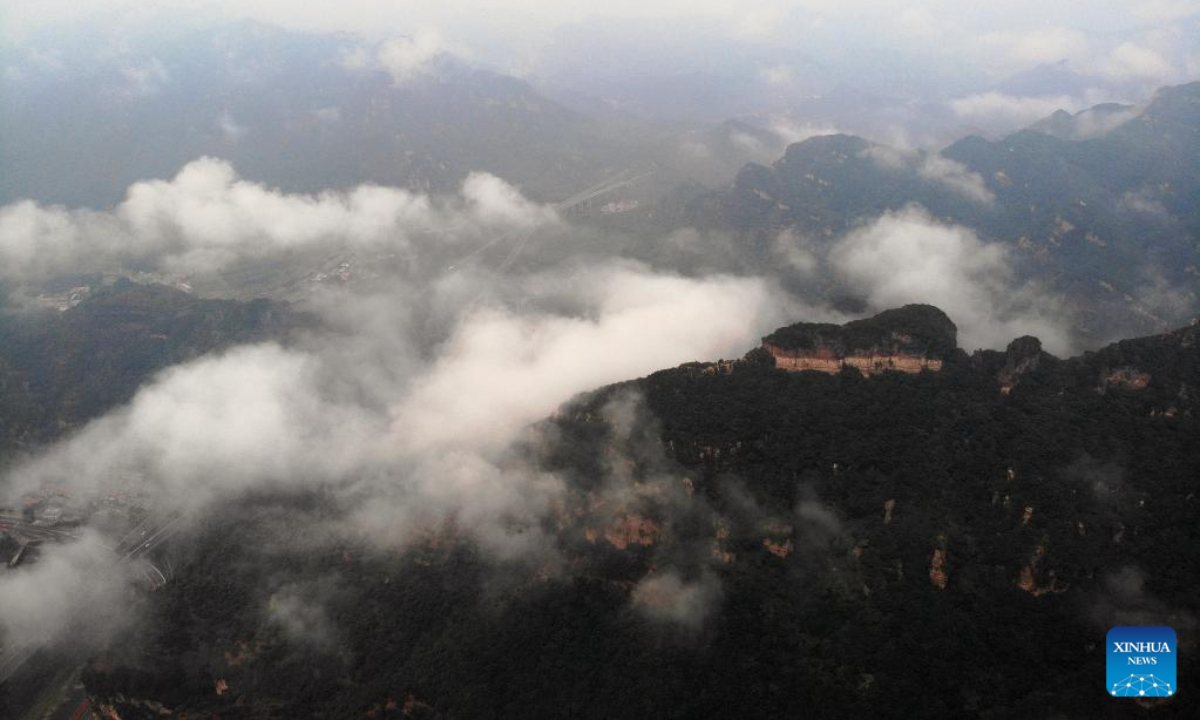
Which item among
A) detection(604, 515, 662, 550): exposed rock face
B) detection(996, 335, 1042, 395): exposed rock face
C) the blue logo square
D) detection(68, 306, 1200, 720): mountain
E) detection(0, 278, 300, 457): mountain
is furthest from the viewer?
detection(0, 278, 300, 457): mountain

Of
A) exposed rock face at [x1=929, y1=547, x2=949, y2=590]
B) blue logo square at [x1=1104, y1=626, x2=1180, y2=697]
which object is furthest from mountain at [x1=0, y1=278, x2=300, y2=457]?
blue logo square at [x1=1104, y1=626, x2=1180, y2=697]

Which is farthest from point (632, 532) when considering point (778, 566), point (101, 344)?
point (101, 344)

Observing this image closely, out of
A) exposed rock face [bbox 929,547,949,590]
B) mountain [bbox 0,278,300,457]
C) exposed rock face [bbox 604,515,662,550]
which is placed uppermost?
mountain [bbox 0,278,300,457]

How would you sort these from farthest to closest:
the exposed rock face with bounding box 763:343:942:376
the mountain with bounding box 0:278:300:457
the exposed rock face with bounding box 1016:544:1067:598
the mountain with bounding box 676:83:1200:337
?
the mountain with bounding box 676:83:1200:337, the mountain with bounding box 0:278:300:457, the exposed rock face with bounding box 763:343:942:376, the exposed rock face with bounding box 1016:544:1067:598

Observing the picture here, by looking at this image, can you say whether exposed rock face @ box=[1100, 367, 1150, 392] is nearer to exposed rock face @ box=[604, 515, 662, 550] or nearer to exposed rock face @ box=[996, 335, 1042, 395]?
exposed rock face @ box=[996, 335, 1042, 395]

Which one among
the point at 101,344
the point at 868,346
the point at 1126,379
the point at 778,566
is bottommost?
the point at 778,566

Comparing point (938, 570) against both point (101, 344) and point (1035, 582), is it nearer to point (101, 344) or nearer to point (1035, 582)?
point (1035, 582)

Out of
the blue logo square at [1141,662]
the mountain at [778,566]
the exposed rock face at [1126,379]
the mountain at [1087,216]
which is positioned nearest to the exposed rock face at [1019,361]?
the mountain at [778,566]

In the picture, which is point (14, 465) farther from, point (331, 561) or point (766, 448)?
point (766, 448)
